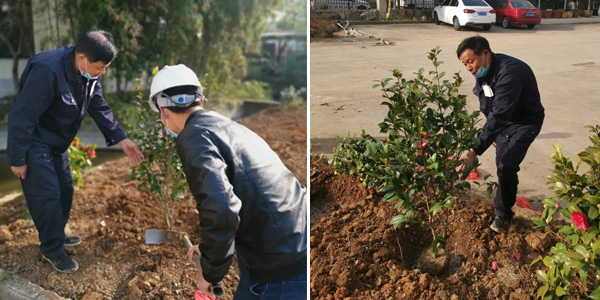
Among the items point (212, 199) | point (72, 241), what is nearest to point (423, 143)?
point (212, 199)

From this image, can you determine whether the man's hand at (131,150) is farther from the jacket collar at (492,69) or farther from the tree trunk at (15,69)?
the tree trunk at (15,69)

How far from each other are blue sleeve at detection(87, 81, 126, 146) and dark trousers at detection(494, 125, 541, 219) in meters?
2.19

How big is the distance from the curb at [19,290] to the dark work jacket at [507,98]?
96.6 inches

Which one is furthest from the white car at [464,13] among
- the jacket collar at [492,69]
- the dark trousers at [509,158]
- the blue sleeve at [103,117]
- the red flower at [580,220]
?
the blue sleeve at [103,117]

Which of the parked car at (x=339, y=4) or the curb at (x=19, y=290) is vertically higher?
the parked car at (x=339, y=4)

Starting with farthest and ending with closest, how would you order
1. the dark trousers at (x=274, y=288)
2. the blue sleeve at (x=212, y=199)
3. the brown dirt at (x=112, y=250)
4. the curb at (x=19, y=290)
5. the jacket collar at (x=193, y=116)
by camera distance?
the brown dirt at (x=112, y=250) → the curb at (x=19, y=290) → the dark trousers at (x=274, y=288) → the jacket collar at (x=193, y=116) → the blue sleeve at (x=212, y=199)

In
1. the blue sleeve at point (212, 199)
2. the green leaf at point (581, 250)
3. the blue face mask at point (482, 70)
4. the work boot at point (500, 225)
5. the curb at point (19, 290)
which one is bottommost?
the curb at point (19, 290)

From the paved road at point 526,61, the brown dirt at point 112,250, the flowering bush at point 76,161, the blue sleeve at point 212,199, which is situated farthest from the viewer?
the flowering bush at point 76,161

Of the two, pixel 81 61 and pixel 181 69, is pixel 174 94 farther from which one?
pixel 81 61

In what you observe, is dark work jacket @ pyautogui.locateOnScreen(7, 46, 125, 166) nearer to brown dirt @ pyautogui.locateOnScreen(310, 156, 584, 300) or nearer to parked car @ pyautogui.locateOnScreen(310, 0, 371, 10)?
brown dirt @ pyautogui.locateOnScreen(310, 156, 584, 300)

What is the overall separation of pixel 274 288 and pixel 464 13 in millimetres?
2302

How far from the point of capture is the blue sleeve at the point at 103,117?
329 centimetres

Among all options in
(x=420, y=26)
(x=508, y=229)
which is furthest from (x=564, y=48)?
(x=508, y=229)

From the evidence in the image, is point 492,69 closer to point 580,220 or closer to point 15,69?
point 580,220
